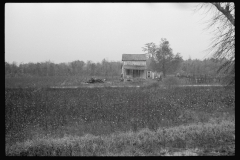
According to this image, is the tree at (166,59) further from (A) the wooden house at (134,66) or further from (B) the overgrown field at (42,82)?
(B) the overgrown field at (42,82)

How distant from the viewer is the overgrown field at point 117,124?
548 cm

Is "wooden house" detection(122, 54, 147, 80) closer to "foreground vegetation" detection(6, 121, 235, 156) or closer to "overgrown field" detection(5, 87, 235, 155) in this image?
"overgrown field" detection(5, 87, 235, 155)

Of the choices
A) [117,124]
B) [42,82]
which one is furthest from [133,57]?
[117,124]

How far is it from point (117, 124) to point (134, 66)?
1073 inches

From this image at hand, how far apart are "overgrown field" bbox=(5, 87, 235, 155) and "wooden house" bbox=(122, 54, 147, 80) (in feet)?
66.0

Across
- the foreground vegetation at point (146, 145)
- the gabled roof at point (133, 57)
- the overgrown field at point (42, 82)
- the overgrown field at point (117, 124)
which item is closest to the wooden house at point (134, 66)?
the gabled roof at point (133, 57)

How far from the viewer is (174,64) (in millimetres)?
30625

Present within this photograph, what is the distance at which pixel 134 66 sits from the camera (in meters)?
34.6

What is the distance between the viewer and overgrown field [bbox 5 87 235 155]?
18.0ft

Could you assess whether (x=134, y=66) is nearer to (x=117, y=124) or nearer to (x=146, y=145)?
(x=117, y=124)

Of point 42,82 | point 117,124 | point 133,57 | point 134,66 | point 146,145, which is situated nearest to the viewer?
point 146,145

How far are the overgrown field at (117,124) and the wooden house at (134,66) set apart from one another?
66.0ft

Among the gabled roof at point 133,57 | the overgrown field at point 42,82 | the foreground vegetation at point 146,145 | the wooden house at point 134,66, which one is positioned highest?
the gabled roof at point 133,57
